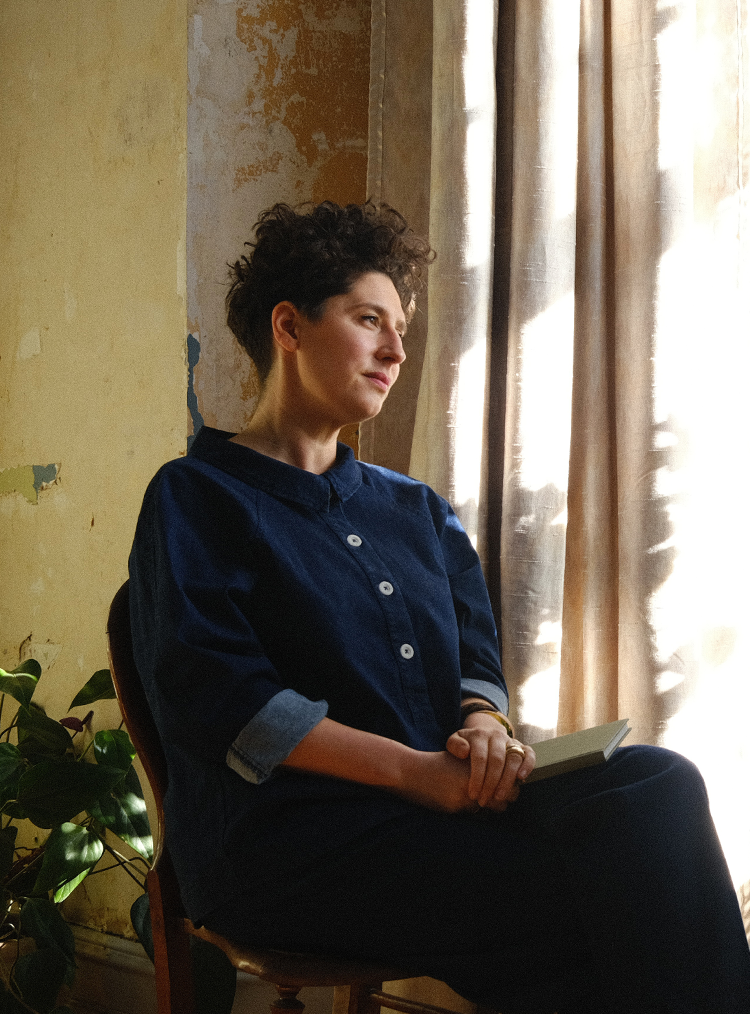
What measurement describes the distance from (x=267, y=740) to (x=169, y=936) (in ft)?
1.20

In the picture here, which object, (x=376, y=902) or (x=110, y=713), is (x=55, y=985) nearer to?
(x=110, y=713)

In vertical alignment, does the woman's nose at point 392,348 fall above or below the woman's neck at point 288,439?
above

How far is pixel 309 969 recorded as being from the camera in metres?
1.02

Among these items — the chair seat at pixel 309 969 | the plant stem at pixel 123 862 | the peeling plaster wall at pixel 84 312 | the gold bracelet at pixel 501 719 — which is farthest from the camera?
the peeling plaster wall at pixel 84 312

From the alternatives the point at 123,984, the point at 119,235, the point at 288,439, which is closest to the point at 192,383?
the point at 119,235

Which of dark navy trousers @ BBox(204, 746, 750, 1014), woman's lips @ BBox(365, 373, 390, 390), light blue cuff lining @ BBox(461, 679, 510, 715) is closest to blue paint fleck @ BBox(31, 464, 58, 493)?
woman's lips @ BBox(365, 373, 390, 390)

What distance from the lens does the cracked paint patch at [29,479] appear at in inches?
81.1

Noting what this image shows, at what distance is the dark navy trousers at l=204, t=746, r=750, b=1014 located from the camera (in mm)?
915

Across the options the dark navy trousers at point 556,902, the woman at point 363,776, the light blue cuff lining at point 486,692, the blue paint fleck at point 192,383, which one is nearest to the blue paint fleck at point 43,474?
the blue paint fleck at point 192,383

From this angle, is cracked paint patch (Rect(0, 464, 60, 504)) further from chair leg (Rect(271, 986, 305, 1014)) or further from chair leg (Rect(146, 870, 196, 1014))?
chair leg (Rect(271, 986, 305, 1014))

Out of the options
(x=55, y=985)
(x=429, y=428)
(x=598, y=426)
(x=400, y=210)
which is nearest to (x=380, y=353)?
(x=429, y=428)

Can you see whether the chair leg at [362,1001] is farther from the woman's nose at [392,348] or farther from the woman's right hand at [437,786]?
the woman's nose at [392,348]

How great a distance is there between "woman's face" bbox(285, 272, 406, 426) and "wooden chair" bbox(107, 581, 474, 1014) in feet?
1.28

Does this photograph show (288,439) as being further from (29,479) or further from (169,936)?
(29,479)
